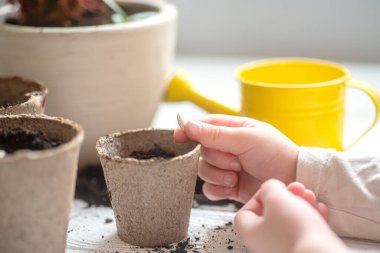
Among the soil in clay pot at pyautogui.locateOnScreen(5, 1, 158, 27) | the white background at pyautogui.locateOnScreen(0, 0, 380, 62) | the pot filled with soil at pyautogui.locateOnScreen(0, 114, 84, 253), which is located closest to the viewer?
the pot filled with soil at pyautogui.locateOnScreen(0, 114, 84, 253)

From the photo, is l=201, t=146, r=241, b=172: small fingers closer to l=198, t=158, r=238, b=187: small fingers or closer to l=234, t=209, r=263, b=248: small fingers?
l=198, t=158, r=238, b=187: small fingers

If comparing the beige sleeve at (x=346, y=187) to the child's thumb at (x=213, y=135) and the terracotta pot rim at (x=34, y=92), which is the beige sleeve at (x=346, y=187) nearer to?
the child's thumb at (x=213, y=135)

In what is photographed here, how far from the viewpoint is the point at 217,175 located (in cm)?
70

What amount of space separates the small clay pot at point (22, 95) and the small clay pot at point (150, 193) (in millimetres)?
89

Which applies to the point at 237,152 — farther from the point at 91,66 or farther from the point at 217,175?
the point at 91,66

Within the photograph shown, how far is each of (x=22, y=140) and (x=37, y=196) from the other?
0.33 ft

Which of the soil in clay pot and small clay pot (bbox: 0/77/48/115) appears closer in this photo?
small clay pot (bbox: 0/77/48/115)

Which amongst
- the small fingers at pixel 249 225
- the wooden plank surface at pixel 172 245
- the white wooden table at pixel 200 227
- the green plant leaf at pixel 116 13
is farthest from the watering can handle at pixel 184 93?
the small fingers at pixel 249 225

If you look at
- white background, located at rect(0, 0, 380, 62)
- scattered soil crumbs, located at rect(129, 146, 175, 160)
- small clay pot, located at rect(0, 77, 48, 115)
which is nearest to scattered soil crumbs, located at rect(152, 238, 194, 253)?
scattered soil crumbs, located at rect(129, 146, 175, 160)

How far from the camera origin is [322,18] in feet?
4.01

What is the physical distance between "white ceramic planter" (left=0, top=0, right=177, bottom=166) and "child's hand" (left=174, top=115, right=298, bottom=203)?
6.6 inches

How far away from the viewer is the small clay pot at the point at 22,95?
64 cm

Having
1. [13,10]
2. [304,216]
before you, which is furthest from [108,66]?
[304,216]

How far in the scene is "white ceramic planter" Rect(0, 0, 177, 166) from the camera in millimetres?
765
